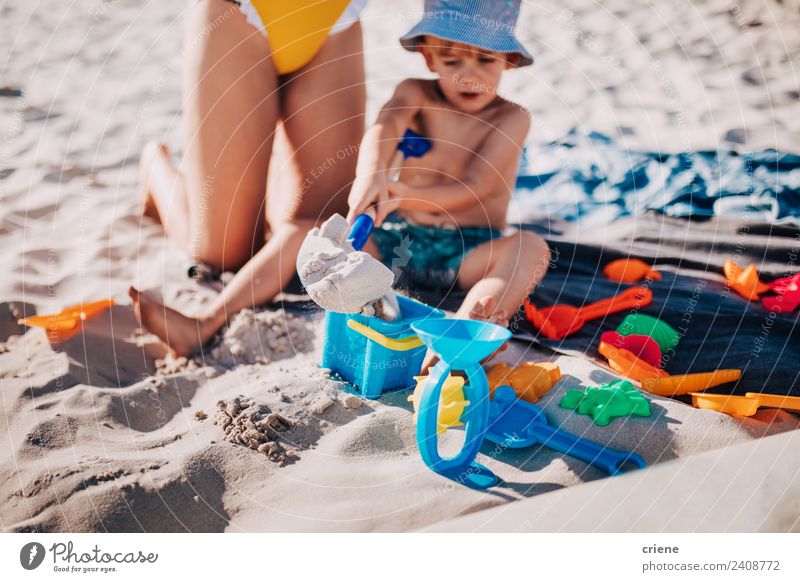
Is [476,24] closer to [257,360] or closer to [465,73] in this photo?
[465,73]

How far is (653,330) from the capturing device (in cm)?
143

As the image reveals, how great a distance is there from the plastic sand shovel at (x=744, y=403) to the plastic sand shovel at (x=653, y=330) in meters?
0.23

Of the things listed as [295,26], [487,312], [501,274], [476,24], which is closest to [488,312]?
[487,312]

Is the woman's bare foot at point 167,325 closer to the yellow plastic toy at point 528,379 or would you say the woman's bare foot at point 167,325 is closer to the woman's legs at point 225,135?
the woman's legs at point 225,135

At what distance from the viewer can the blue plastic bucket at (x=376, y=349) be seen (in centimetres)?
121

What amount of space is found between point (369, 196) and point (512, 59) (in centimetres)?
64

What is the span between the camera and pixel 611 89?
2473 millimetres

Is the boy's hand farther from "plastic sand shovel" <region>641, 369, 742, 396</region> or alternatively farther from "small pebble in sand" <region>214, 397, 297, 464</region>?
"plastic sand shovel" <region>641, 369, 742, 396</region>

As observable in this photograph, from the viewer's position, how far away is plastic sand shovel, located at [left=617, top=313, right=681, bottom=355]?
1420 mm

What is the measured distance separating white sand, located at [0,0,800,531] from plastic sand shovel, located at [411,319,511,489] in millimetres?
29

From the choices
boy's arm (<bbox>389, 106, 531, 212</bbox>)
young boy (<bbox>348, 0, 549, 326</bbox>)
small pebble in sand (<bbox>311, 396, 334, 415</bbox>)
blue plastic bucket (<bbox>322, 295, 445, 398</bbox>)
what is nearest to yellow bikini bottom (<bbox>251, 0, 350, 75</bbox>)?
young boy (<bbox>348, 0, 549, 326</bbox>)

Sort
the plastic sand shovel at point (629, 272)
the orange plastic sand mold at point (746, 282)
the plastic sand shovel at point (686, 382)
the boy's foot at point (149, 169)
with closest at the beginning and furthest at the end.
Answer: the plastic sand shovel at point (686, 382) < the orange plastic sand mold at point (746, 282) < the plastic sand shovel at point (629, 272) < the boy's foot at point (149, 169)

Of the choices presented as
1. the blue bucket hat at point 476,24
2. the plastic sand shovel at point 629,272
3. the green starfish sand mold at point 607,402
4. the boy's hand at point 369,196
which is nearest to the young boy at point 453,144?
the blue bucket hat at point 476,24
